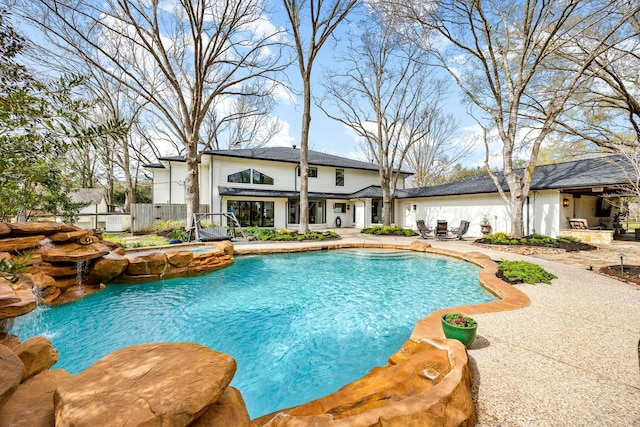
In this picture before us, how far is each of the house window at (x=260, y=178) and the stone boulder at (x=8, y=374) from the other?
16.5 metres

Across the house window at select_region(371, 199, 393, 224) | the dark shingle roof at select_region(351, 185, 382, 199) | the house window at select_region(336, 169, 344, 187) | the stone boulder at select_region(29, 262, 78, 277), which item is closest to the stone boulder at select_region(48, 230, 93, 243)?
the stone boulder at select_region(29, 262, 78, 277)

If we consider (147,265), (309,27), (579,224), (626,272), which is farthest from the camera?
(309,27)

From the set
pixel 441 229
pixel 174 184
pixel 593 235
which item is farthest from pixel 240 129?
pixel 593 235

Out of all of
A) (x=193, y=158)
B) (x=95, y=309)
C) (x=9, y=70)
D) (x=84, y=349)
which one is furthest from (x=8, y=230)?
(x=193, y=158)

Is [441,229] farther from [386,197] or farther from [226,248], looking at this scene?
[226,248]

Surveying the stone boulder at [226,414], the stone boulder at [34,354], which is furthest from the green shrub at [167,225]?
the stone boulder at [226,414]

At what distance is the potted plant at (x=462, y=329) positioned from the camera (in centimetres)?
275

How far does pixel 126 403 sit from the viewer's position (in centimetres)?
130

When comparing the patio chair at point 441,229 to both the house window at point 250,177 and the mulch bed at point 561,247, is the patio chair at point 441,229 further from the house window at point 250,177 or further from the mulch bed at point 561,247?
the house window at point 250,177

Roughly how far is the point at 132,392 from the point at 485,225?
52.8 ft

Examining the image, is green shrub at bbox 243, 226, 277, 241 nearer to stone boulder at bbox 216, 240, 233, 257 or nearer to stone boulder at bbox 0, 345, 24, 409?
stone boulder at bbox 216, 240, 233, 257

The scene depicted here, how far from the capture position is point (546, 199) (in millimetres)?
12320

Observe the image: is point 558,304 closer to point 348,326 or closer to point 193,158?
point 348,326

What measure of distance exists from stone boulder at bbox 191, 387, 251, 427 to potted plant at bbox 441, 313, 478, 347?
7.40 ft
